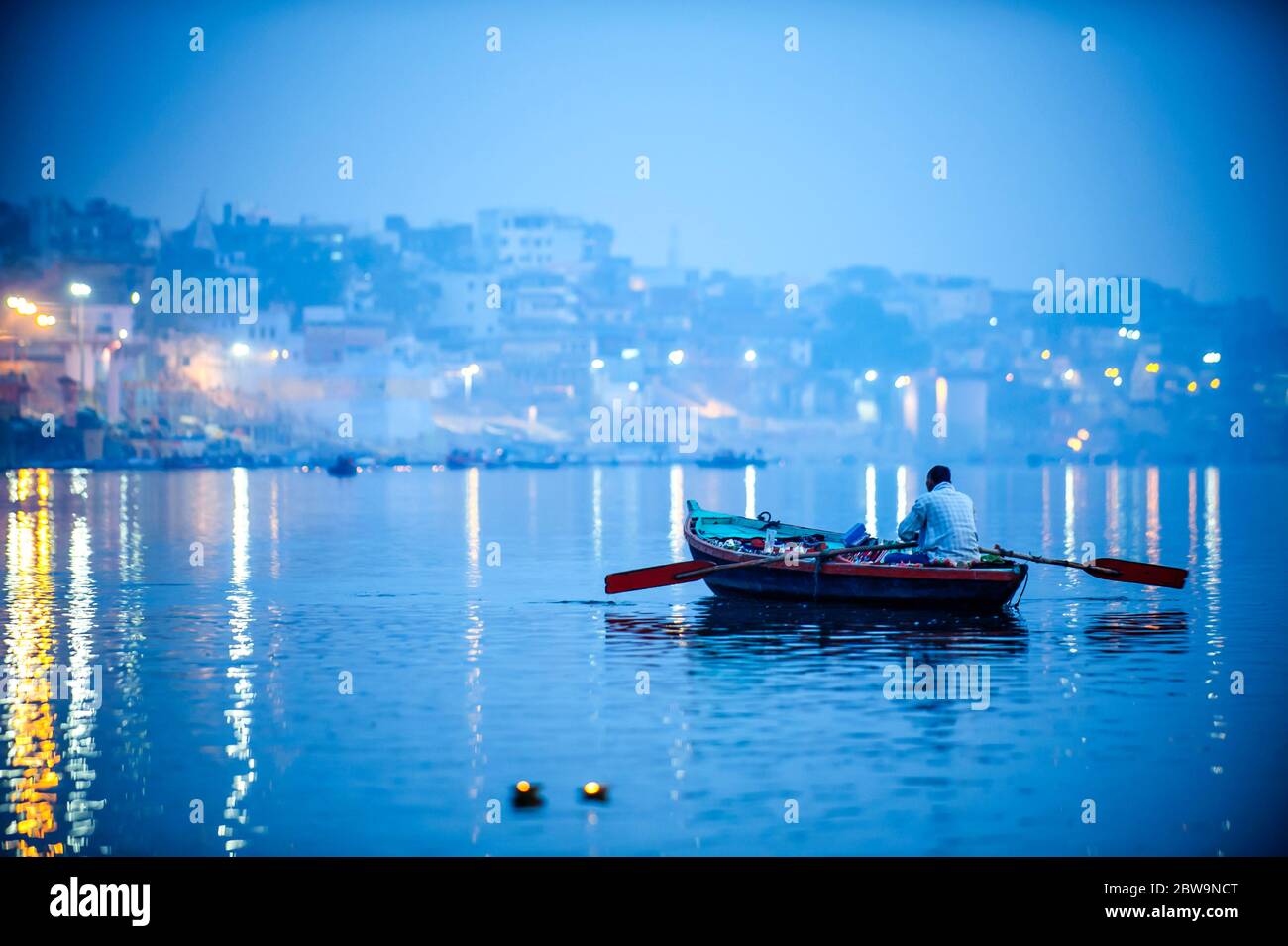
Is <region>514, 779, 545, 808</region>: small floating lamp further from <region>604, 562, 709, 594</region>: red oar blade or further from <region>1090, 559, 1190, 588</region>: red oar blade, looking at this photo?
<region>1090, 559, 1190, 588</region>: red oar blade

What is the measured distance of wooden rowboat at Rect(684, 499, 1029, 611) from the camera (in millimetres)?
22453

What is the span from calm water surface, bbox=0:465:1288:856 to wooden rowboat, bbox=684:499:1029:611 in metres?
0.43

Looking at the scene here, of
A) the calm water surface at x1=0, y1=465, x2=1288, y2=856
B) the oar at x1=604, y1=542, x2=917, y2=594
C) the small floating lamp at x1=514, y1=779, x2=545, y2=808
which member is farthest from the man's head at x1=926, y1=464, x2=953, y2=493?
the small floating lamp at x1=514, y1=779, x2=545, y2=808

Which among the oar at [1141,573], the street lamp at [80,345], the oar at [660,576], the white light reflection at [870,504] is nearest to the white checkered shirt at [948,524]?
the oar at [1141,573]

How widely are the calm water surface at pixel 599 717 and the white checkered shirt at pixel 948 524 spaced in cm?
111

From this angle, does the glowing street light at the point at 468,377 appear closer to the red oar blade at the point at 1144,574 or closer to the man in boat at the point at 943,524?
the red oar blade at the point at 1144,574

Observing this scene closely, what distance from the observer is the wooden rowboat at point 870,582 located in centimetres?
2245

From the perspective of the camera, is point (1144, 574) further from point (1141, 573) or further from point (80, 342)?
point (80, 342)

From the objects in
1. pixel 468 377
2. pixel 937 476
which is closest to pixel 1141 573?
pixel 937 476

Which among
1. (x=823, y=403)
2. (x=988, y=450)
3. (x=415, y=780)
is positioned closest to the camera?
(x=415, y=780)
